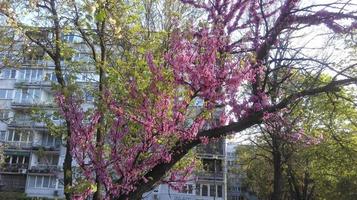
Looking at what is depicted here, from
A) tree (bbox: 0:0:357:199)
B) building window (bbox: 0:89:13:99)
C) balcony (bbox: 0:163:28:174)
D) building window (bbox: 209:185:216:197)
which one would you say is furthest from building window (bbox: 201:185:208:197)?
tree (bbox: 0:0:357:199)

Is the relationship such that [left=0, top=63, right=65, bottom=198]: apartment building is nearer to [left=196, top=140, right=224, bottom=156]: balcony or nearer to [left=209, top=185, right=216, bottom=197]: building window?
[left=209, top=185, right=216, bottom=197]: building window

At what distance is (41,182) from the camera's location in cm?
4525

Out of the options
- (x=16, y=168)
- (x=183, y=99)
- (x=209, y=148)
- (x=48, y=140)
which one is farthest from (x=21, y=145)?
(x=183, y=99)

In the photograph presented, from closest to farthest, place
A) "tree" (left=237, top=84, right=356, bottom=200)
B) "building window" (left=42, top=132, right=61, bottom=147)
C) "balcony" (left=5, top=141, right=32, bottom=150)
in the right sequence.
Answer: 1. "tree" (left=237, top=84, right=356, bottom=200)
2. "balcony" (left=5, top=141, right=32, bottom=150)
3. "building window" (left=42, top=132, right=61, bottom=147)

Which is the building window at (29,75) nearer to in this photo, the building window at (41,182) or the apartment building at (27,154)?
the apartment building at (27,154)

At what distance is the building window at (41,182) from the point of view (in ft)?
148

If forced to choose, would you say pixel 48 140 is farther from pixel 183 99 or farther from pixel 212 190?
pixel 183 99

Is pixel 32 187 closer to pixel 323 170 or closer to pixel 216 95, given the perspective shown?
pixel 323 170

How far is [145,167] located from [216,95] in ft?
6.61

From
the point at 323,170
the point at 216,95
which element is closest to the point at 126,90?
the point at 216,95

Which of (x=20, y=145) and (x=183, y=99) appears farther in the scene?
(x=20, y=145)

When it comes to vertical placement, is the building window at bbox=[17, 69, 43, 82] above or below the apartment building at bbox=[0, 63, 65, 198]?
above

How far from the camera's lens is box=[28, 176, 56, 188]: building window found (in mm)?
45188

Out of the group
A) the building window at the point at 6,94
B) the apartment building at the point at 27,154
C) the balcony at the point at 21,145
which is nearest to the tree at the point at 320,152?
the apartment building at the point at 27,154
